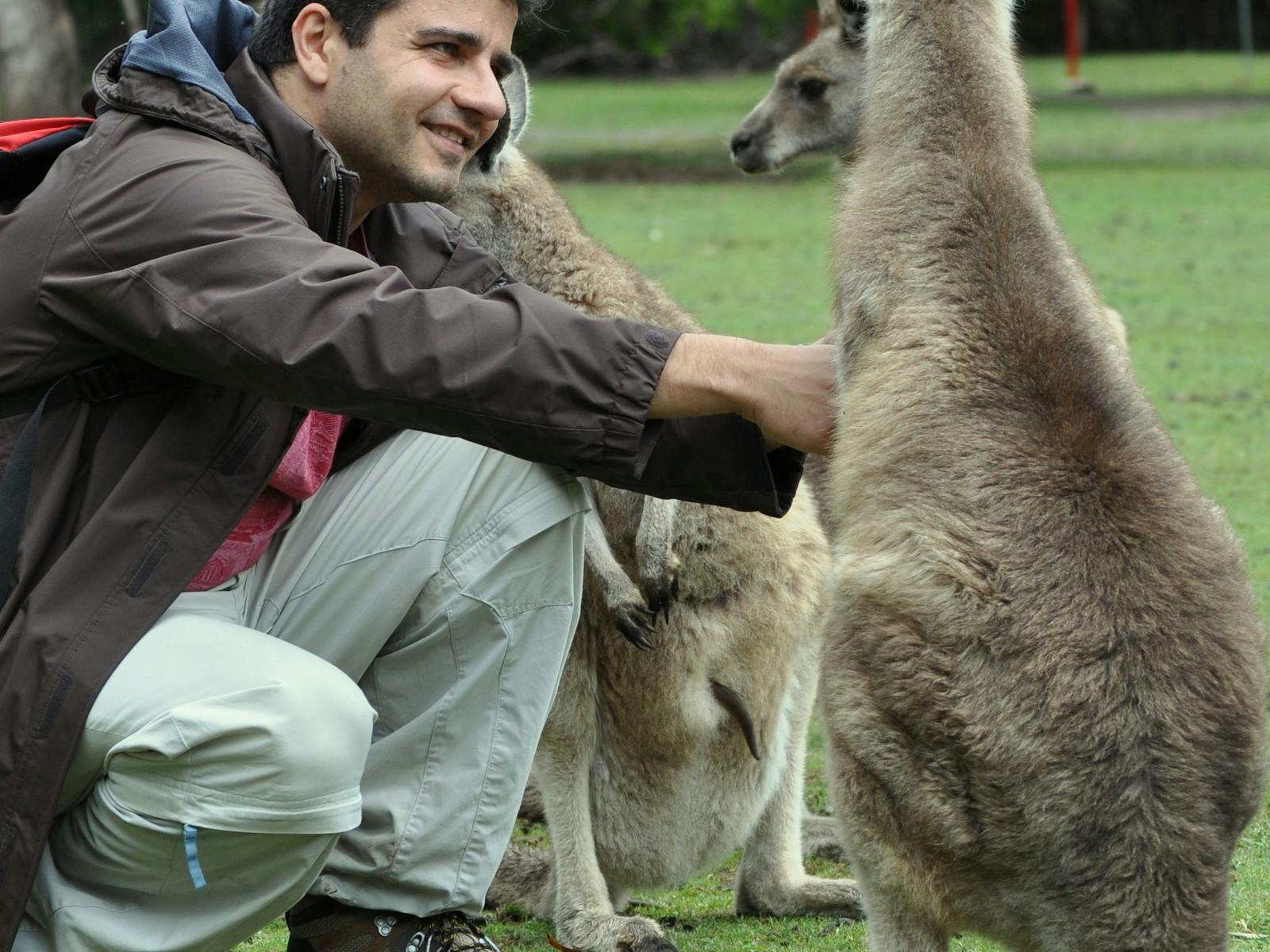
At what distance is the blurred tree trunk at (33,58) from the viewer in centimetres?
1066

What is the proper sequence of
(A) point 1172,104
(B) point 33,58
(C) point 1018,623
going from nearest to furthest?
(C) point 1018,623 < (B) point 33,58 < (A) point 1172,104

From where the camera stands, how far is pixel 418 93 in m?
2.44

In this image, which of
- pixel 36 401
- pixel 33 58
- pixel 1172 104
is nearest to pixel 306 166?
pixel 36 401

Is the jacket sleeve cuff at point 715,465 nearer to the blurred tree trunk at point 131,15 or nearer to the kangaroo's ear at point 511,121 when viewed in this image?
the kangaroo's ear at point 511,121

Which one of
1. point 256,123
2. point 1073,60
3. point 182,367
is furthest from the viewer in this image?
point 1073,60

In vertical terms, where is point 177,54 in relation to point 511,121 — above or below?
above

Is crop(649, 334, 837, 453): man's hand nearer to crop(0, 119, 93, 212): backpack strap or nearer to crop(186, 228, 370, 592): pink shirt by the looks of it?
crop(186, 228, 370, 592): pink shirt

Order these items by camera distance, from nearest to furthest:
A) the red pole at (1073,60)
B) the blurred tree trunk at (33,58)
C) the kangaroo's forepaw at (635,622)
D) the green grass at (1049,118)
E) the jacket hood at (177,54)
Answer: the jacket hood at (177,54)
the kangaroo's forepaw at (635,622)
the blurred tree trunk at (33,58)
the green grass at (1049,118)
the red pole at (1073,60)

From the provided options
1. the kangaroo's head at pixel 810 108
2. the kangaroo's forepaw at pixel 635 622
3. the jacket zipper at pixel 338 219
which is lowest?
the kangaroo's forepaw at pixel 635 622

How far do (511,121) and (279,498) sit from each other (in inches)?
64.8

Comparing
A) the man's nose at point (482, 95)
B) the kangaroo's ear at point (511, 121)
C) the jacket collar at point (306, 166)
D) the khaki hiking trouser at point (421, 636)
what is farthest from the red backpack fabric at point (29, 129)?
the kangaroo's ear at point (511, 121)

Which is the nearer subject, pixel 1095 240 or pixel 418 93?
pixel 418 93

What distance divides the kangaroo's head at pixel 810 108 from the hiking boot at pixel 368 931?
3570 mm

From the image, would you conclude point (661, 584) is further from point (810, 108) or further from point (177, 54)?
point (810, 108)
